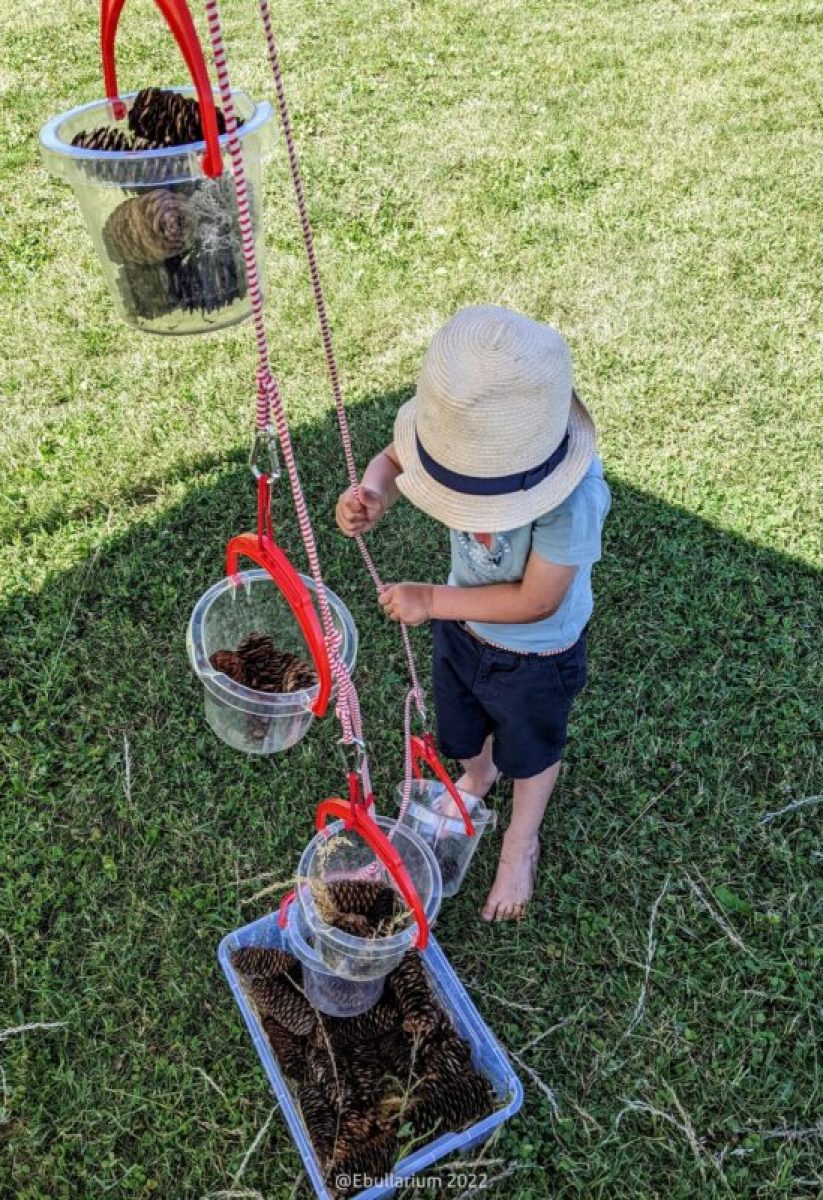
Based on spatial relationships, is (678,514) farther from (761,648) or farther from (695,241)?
A: (695,241)

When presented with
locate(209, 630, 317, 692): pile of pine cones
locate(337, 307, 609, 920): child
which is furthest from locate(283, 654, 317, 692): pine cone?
locate(337, 307, 609, 920): child

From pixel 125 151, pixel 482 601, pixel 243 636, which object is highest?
pixel 125 151

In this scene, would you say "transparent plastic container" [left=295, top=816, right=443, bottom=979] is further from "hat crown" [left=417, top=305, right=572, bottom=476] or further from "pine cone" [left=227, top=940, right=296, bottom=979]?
"hat crown" [left=417, top=305, right=572, bottom=476]

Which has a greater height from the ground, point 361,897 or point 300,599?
point 300,599

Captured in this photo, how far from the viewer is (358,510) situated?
1898mm

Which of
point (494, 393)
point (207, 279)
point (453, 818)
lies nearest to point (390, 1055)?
point (453, 818)

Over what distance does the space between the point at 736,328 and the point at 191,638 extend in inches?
117

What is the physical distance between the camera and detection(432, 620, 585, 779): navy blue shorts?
2.07m

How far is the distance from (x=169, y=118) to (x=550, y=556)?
92cm

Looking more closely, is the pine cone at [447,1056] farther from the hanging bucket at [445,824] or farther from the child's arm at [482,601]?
the child's arm at [482,601]

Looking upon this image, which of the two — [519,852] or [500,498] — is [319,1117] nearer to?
[519,852]

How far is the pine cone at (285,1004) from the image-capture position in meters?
2.04

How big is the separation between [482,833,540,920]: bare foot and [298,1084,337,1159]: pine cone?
58 cm

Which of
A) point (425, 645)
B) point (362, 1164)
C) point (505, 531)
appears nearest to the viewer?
point (505, 531)
